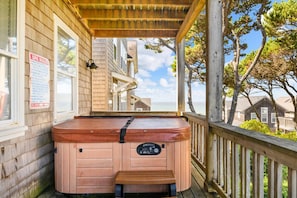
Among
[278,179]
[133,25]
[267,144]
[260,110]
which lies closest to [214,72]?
[267,144]

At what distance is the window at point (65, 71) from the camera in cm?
405

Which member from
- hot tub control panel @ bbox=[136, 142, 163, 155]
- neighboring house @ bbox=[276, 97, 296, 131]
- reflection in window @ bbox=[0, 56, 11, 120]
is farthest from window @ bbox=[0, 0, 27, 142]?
neighboring house @ bbox=[276, 97, 296, 131]

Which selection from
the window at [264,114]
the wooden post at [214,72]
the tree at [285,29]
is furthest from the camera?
the window at [264,114]

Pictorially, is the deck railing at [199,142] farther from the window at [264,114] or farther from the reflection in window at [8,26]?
the window at [264,114]

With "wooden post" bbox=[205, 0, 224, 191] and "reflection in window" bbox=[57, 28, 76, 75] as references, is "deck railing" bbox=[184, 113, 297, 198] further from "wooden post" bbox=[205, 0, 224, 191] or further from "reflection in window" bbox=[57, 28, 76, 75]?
"reflection in window" bbox=[57, 28, 76, 75]

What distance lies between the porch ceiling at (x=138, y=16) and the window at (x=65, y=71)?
0.56 m

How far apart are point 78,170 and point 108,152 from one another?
0.38m

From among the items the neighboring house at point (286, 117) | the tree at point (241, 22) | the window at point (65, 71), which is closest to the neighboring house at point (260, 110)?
the neighboring house at point (286, 117)

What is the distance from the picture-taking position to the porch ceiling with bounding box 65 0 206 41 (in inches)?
188

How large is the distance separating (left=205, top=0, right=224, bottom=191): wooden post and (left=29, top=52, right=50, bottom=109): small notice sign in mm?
2041

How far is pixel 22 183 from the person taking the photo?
2850 millimetres

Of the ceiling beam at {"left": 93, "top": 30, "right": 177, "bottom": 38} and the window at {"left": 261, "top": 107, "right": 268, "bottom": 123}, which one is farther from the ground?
the ceiling beam at {"left": 93, "top": 30, "right": 177, "bottom": 38}

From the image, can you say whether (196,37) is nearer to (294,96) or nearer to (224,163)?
(294,96)

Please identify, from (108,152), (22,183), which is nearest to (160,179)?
(108,152)
